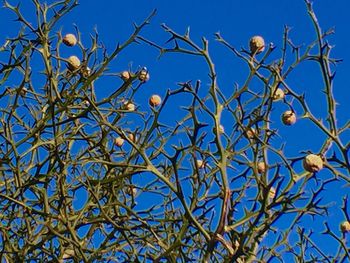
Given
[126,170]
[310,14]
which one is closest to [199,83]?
[310,14]

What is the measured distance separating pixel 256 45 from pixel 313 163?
519 mm

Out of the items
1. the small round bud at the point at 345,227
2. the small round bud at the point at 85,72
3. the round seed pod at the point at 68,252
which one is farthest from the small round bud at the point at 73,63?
the small round bud at the point at 345,227

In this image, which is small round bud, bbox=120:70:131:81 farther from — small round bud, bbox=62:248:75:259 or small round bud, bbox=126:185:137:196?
small round bud, bbox=62:248:75:259

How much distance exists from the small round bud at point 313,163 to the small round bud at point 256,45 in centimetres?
48

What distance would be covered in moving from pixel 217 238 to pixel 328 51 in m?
0.63

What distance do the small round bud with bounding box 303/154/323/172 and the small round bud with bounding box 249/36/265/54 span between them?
0.48 m

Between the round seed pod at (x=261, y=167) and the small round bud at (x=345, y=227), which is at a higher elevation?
the round seed pod at (x=261, y=167)

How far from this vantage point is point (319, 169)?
2.23 meters

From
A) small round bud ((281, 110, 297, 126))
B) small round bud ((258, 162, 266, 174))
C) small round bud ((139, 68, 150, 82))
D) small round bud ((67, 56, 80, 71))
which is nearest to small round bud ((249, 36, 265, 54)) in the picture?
Answer: small round bud ((281, 110, 297, 126))

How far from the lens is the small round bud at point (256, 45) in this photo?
257 centimetres

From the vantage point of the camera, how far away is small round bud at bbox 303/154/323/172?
2215mm

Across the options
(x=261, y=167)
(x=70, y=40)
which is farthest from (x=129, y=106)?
(x=261, y=167)

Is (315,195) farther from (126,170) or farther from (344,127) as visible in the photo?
(126,170)

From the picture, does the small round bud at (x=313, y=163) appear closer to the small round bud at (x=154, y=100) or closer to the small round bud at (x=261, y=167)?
the small round bud at (x=261, y=167)
